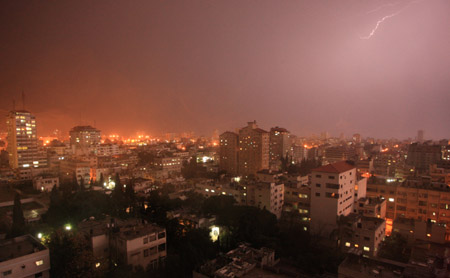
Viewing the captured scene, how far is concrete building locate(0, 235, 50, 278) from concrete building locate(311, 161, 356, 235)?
6.89 m

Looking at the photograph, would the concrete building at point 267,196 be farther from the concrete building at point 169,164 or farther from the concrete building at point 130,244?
the concrete building at point 169,164

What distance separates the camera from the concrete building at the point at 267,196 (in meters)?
9.27

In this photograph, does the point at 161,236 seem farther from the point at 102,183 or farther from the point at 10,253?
the point at 102,183

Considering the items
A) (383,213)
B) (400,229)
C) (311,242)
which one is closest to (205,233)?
(311,242)

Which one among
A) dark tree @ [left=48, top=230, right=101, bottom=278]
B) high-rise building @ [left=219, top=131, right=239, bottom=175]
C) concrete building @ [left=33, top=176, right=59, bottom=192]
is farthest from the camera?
high-rise building @ [left=219, top=131, right=239, bottom=175]

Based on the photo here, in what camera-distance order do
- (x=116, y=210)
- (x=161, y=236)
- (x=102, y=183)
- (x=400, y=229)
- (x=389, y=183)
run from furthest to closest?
1. (x=102, y=183)
2. (x=389, y=183)
3. (x=116, y=210)
4. (x=400, y=229)
5. (x=161, y=236)

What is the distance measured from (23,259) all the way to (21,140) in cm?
1311

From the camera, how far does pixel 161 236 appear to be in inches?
243

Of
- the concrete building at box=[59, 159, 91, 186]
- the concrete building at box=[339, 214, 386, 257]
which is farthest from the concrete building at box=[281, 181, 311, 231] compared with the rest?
the concrete building at box=[59, 159, 91, 186]

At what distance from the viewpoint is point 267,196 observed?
9.26 metres

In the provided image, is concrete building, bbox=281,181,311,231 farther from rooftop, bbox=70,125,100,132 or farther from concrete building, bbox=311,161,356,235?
rooftop, bbox=70,125,100,132

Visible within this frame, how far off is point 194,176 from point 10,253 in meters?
10.9

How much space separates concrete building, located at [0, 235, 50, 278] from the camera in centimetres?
459

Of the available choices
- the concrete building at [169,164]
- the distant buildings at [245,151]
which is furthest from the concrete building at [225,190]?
the concrete building at [169,164]
